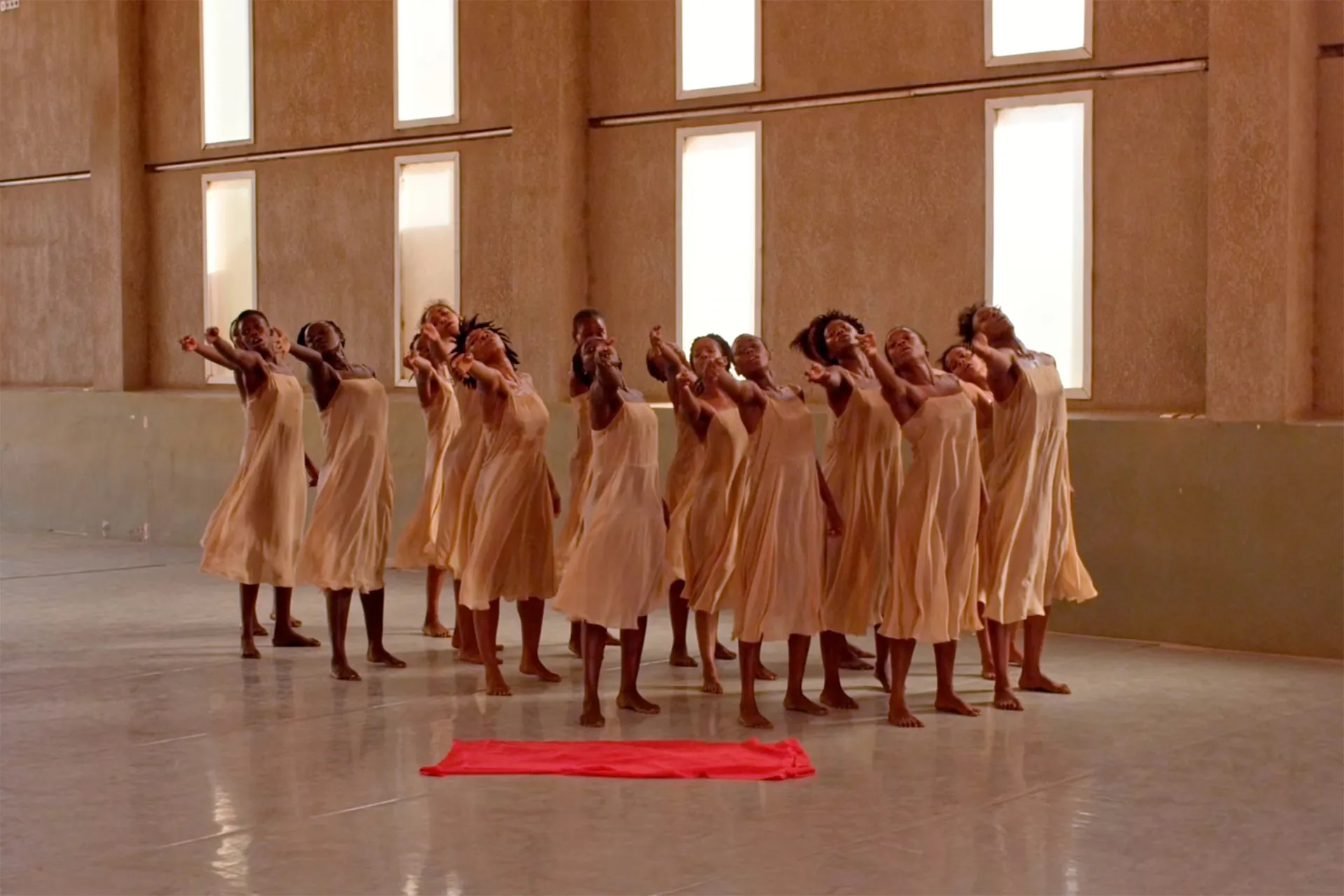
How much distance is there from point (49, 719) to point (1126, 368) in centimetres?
670

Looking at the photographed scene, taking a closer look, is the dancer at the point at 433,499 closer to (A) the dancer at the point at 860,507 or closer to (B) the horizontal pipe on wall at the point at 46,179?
(A) the dancer at the point at 860,507

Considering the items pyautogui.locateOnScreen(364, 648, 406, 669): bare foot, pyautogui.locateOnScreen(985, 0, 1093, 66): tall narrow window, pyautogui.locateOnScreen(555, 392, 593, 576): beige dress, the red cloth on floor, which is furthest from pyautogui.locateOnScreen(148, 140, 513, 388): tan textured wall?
the red cloth on floor

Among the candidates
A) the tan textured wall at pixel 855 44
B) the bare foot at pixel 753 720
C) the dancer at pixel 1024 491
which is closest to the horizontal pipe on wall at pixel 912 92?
the tan textured wall at pixel 855 44

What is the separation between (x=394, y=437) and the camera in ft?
47.6

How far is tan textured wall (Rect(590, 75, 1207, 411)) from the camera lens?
10.8 metres

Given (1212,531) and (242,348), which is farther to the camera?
(1212,531)

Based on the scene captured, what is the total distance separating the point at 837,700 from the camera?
838 centimetres

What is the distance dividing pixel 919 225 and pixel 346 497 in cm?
461

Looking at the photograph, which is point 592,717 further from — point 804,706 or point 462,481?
point 462,481

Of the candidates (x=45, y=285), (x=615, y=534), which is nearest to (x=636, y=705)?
(x=615, y=534)

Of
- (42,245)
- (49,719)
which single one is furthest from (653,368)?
(42,245)

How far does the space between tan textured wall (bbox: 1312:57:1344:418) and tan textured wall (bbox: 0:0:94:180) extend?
1233cm

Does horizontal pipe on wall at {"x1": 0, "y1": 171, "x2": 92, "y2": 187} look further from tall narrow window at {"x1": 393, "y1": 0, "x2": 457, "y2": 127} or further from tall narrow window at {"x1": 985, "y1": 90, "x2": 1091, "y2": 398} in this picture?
tall narrow window at {"x1": 985, "y1": 90, "x2": 1091, "y2": 398}

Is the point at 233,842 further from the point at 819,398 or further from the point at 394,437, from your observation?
the point at 394,437
